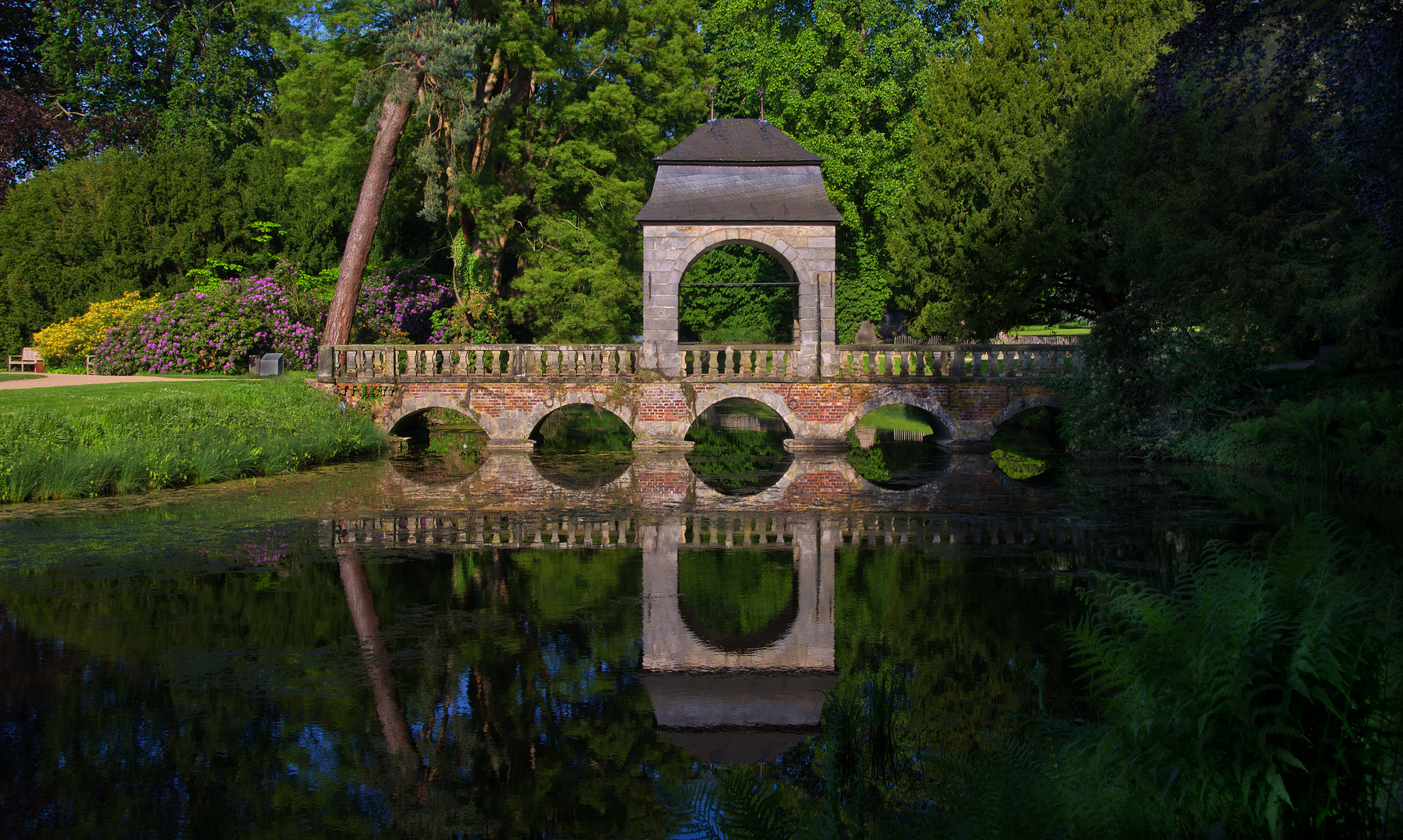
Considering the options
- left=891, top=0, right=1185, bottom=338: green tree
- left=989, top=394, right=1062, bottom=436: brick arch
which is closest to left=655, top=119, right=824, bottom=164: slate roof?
left=891, top=0, right=1185, bottom=338: green tree

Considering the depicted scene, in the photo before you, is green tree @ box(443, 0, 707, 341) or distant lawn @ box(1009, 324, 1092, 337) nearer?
green tree @ box(443, 0, 707, 341)

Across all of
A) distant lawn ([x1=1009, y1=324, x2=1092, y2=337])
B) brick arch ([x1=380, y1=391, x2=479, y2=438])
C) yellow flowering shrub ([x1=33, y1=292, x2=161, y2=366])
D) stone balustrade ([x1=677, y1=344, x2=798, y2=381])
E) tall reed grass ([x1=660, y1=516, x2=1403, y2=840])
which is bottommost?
tall reed grass ([x1=660, y1=516, x2=1403, y2=840])

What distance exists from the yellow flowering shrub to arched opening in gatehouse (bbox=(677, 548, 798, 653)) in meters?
18.7

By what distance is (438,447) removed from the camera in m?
19.1

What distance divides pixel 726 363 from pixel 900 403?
10.4ft

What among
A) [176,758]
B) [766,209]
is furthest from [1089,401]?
[176,758]

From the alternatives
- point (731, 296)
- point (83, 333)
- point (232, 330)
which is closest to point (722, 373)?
point (232, 330)

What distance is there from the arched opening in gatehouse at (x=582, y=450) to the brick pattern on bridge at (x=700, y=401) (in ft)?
1.57

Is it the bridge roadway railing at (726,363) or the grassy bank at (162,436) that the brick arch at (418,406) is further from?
the grassy bank at (162,436)

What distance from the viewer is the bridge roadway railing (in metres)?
17.9

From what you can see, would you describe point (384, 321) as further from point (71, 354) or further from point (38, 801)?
point (38, 801)

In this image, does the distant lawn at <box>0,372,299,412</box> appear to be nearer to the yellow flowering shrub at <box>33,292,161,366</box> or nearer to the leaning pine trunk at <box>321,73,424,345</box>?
the leaning pine trunk at <box>321,73,424,345</box>

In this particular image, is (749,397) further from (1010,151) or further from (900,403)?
(1010,151)

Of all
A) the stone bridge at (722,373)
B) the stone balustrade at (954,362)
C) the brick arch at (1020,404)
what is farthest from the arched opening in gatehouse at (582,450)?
the brick arch at (1020,404)
